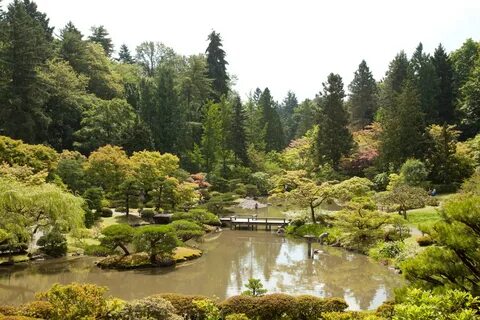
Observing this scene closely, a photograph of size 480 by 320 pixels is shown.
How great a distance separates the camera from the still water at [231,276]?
16.3 m

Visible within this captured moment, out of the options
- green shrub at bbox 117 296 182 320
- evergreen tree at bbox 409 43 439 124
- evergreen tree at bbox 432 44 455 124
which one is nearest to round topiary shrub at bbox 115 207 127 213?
green shrub at bbox 117 296 182 320

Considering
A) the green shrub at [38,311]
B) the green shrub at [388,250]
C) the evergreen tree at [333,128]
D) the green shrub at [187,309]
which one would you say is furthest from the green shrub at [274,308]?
the evergreen tree at [333,128]

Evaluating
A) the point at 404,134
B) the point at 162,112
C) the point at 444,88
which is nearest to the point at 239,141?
the point at 162,112

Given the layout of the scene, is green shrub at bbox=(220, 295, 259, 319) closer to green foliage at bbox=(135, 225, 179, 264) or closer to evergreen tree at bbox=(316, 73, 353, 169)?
green foliage at bbox=(135, 225, 179, 264)

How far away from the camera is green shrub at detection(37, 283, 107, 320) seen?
9461 millimetres

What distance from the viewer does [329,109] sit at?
150 feet

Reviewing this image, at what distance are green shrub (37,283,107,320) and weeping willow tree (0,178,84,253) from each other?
986cm

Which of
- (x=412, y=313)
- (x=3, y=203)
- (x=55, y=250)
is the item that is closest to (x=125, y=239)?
(x=55, y=250)

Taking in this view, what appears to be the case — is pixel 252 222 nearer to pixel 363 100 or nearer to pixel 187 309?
pixel 187 309

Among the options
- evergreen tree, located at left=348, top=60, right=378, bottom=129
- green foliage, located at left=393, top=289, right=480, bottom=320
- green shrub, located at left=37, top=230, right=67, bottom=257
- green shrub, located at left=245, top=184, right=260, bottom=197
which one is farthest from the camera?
evergreen tree, located at left=348, top=60, right=378, bottom=129

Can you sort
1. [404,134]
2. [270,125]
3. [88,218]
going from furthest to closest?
[270,125] → [404,134] → [88,218]

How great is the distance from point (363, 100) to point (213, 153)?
948 inches

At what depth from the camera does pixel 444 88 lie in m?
49.2

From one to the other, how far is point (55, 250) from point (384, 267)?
50.4 ft
